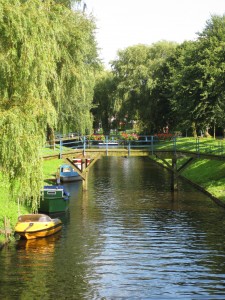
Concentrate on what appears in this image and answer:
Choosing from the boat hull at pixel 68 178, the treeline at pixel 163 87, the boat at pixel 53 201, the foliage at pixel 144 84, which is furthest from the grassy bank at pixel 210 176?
the foliage at pixel 144 84

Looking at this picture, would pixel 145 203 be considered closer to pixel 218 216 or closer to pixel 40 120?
pixel 218 216

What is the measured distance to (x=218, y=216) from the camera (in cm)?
3055

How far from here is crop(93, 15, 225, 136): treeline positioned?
56.0 m

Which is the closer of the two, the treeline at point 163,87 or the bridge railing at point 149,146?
the bridge railing at point 149,146

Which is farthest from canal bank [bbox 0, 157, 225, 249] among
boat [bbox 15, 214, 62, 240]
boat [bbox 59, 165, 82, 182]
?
boat [bbox 15, 214, 62, 240]

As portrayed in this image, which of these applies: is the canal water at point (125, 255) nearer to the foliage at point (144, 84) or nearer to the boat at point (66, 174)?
the boat at point (66, 174)

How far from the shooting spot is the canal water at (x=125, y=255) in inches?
688

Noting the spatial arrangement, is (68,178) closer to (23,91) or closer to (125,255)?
(125,255)

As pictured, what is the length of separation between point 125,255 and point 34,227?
211 inches

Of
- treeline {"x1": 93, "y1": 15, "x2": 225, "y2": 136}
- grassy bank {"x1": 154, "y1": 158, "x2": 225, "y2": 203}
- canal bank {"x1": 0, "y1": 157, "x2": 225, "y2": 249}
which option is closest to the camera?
canal bank {"x1": 0, "y1": 157, "x2": 225, "y2": 249}

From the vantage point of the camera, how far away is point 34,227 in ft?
80.5

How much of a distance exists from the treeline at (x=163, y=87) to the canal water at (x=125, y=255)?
2216 centimetres

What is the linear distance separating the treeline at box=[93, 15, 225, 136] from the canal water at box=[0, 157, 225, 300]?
22160 millimetres

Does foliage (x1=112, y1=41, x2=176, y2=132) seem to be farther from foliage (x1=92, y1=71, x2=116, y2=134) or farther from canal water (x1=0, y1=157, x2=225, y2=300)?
canal water (x1=0, y1=157, x2=225, y2=300)
